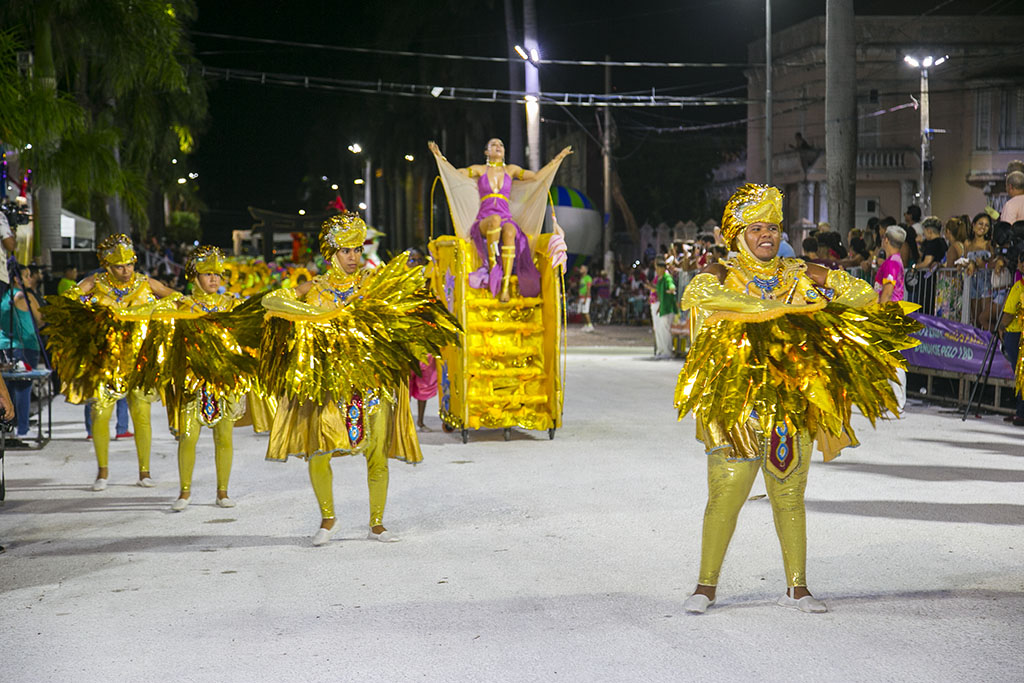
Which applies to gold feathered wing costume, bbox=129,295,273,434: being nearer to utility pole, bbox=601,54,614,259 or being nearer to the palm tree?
the palm tree

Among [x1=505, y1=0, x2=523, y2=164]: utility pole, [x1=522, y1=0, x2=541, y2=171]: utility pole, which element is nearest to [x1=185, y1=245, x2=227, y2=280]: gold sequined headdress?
[x1=522, y1=0, x2=541, y2=171]: utility pole

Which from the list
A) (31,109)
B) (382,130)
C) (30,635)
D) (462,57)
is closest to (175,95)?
(462,57)

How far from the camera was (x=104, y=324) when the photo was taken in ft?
28.8

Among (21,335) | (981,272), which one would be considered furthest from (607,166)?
(21,335)

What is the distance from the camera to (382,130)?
145 ft

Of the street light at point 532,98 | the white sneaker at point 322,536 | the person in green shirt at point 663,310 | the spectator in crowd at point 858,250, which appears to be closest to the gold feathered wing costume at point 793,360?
the white sneaker at point 322,536

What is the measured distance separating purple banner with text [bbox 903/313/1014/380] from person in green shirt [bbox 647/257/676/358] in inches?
302

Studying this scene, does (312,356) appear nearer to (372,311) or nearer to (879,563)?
(372,311)

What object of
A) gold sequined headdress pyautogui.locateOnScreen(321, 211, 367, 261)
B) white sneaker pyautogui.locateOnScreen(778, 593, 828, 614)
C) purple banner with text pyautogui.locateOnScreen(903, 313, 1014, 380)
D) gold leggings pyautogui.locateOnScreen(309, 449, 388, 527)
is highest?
gold sequined headdress pyautogui.locateOnScreen(321, 211, 367, 261)

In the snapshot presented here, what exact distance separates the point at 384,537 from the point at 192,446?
6.86 feet

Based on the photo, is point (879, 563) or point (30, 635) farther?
point (879, 563)

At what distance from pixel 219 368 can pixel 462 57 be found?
27.6 metres

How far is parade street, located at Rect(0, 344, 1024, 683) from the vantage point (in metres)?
4.68

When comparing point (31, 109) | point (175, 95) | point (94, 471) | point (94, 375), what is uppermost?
point (175, 95)
